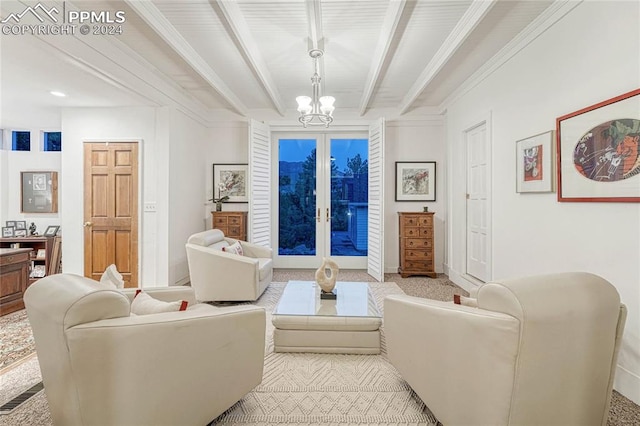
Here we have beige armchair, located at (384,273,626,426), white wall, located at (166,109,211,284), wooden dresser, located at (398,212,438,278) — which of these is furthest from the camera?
wooden dresser, located at (398,212,438,278)

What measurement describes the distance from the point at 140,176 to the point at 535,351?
4.70 meters

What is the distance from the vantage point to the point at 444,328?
1.52 m

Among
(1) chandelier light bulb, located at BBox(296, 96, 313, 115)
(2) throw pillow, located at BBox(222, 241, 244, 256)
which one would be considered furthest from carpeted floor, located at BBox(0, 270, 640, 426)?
(1) chandelier light bulb, located at BBox(296, 96, 313, 115)

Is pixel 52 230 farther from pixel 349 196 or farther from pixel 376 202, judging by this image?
pixel 376 202

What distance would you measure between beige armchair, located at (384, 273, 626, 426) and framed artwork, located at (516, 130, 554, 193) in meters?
1.66

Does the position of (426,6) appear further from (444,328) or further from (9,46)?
(9,46)

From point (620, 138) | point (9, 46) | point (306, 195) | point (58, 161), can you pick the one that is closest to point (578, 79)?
point (620, 138)

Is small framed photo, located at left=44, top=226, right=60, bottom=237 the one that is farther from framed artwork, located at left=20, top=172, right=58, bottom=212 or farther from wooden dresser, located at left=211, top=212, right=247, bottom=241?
wooden dresser, located at left=211, top=212, right=247, bottom=241

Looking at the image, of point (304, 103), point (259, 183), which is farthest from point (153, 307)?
point (259, 183)

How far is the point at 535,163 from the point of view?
2863 millimetres

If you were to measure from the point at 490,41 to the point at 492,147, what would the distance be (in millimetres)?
1150

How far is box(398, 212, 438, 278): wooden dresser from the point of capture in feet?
16.4

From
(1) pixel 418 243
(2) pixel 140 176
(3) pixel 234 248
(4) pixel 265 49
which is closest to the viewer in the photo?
(4) pixel 265 49

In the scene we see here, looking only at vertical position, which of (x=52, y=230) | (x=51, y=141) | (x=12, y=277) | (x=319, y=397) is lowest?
(x=319, y=397)
